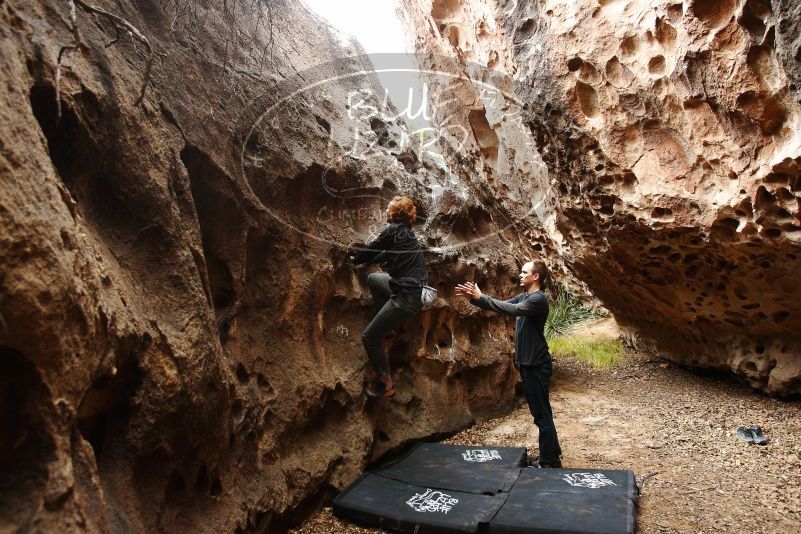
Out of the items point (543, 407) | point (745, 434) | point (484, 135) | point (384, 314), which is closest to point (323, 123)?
point (384, 314)

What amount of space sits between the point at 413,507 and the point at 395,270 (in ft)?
5.51

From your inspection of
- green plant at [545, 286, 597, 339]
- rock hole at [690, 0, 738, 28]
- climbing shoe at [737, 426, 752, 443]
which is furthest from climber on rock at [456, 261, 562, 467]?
green plant at [545, 286, 597, 339]

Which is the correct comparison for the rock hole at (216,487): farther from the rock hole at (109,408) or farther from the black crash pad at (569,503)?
the black crash pad at (569,503)

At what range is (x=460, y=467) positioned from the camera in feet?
14.3

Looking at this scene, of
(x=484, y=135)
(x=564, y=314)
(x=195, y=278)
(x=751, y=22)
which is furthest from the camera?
(x=564, y=314)

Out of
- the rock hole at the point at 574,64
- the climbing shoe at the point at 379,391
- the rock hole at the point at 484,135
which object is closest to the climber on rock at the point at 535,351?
the climbing shoe at the point at 379,391

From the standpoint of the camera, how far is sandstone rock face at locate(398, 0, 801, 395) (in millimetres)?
4031

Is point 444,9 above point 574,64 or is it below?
above

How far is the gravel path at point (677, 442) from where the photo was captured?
11.8ft

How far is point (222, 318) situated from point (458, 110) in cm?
603

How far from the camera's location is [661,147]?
4895mm

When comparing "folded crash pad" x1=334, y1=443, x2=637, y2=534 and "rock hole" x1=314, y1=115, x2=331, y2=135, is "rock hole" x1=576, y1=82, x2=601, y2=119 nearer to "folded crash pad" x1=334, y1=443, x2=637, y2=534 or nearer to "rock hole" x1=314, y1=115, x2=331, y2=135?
"rock hole" x1=314, y1=115, x2=331, y2=135

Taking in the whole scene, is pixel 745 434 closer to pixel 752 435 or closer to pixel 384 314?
pixel 752 435

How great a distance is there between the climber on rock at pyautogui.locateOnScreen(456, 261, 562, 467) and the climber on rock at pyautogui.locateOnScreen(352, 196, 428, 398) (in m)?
0.37
